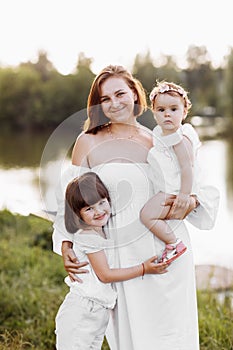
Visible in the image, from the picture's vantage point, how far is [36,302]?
3.70 meters

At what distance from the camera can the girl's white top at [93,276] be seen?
212 centimetres

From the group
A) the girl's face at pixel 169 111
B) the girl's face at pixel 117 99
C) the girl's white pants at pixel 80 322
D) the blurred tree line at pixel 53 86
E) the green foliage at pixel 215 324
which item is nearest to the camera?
the girl's face at pixel 169 111

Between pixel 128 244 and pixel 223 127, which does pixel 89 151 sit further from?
pixel 223 127

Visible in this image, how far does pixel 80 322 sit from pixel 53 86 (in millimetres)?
10529

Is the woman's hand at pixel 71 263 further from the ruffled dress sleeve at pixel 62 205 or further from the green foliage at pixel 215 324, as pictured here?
the green foliage at pixel 215 324

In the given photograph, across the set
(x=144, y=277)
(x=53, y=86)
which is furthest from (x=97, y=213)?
(x=53, y=86)

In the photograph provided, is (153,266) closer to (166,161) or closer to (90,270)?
(90,270)

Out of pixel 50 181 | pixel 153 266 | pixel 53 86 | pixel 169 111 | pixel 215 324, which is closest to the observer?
pixel 169 111

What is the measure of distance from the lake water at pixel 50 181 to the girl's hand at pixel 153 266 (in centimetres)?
35

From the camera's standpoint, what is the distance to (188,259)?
2.21 metres

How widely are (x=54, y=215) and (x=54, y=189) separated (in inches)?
4.0

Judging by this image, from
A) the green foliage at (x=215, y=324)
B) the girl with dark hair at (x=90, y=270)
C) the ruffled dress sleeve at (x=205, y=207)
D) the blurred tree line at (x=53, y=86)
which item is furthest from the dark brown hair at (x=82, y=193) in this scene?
the blurred tree line at (x=53, y=86)

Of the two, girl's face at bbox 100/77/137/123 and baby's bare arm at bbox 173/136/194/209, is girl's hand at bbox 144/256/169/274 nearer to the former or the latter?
baby's bare arm at bbox 173/136/194/209

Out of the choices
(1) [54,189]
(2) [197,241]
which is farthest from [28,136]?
(1) [54,189]
